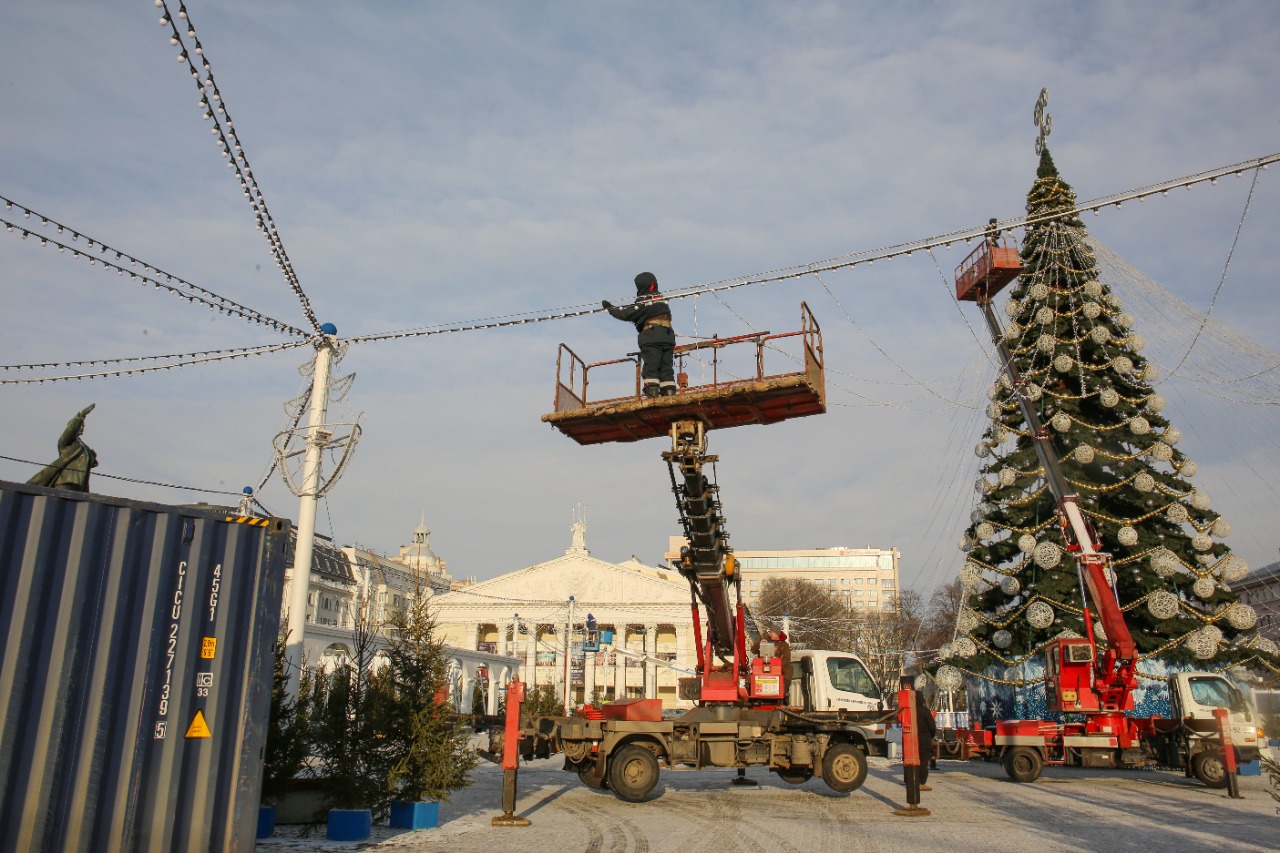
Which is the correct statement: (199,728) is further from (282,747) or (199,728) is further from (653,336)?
(653,336)

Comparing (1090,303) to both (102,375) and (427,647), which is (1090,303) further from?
(102,375)

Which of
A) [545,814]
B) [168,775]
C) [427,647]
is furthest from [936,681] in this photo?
[168,775]

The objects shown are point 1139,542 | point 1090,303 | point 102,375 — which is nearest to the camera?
point 102,375

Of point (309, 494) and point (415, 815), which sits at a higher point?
point (309, 494)

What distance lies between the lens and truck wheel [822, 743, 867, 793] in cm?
1616

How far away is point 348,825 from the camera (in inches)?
447

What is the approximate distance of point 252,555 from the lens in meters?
8.44

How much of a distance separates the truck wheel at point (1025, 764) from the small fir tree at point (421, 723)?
493 inches

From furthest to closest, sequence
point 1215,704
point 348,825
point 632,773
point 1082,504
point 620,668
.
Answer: point 620,668 → point 1082,504 → point 1215,704 → point 632,773 → point 348,825

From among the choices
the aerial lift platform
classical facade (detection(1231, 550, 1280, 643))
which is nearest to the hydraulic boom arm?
the aerial lift platform

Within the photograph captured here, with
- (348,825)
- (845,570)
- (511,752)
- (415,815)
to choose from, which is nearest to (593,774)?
(511,752)

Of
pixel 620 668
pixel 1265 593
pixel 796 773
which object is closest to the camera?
pixel 796 773

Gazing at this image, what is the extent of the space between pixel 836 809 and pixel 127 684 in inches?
450

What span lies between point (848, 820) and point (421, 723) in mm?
6600
